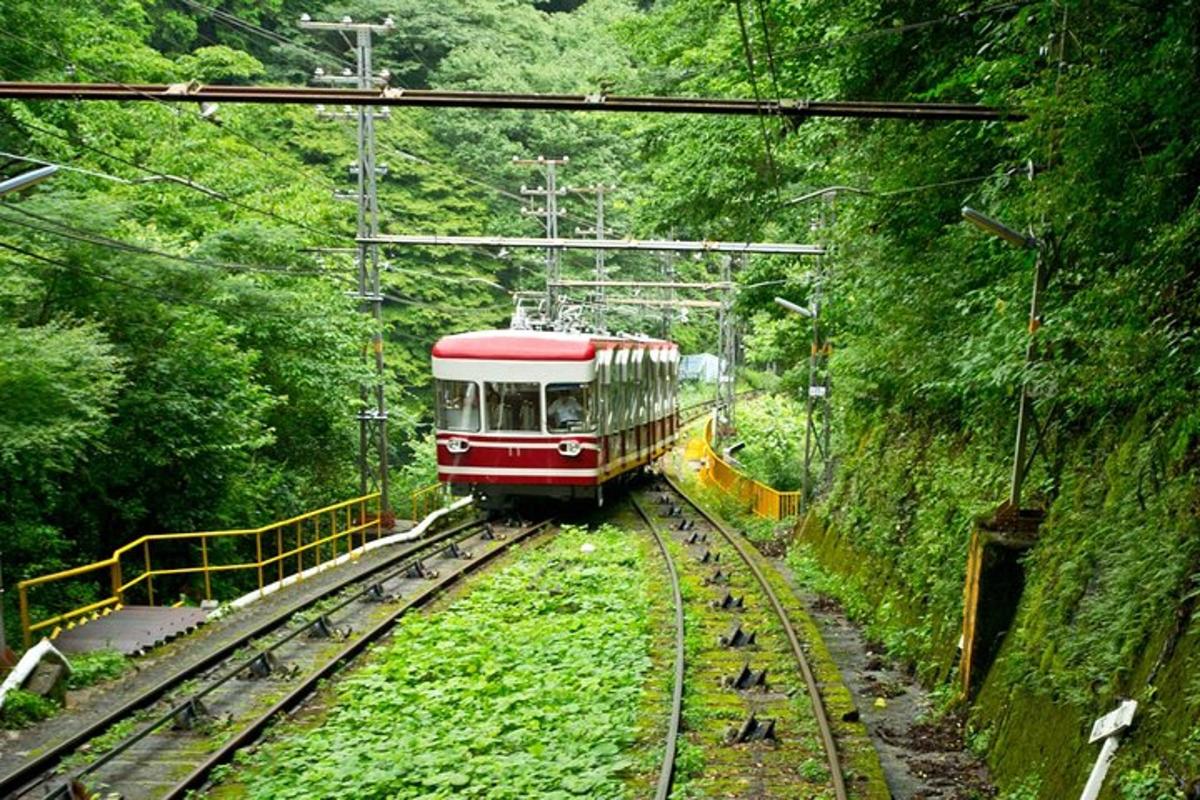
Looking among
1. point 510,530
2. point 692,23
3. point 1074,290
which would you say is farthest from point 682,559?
point 692,23

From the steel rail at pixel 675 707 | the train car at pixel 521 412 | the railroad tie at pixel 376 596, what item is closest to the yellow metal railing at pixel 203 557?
the railroad tie at pixel 376 596

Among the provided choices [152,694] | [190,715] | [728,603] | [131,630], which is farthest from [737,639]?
[131,630]

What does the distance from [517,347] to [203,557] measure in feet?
19.1

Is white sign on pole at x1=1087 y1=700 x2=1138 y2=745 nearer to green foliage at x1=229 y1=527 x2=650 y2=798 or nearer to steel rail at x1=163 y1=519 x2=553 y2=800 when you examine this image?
green foliage at x1=229 y1=527 x2=650 y2=798

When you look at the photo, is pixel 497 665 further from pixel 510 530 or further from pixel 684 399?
pixel 684 399

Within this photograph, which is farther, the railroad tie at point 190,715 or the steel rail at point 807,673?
the railroad tie at point 190,715

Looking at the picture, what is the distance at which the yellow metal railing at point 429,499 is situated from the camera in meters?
23.9

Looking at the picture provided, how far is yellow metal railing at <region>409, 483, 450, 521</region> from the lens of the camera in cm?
2389

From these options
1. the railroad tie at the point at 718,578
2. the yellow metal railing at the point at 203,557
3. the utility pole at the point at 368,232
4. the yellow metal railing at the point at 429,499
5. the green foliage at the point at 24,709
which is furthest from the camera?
the yellow metal railing at the point at 429,499

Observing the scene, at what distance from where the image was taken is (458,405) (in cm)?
1858

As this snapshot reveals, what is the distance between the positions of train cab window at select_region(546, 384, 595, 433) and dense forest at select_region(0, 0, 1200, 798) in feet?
13.2

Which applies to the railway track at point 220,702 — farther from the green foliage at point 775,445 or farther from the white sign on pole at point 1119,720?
the green foliage at point 775,445

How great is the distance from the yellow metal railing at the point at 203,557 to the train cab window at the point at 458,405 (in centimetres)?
180

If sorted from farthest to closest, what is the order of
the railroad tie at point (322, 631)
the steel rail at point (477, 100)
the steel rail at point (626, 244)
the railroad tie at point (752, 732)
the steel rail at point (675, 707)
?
the steel rail at point (626, 244)
the railroad tie at point (322, 631)
the railroad tie at point (752, 732)
the steel rail at point (477, 100)
the steel rail at point (675, 707)
